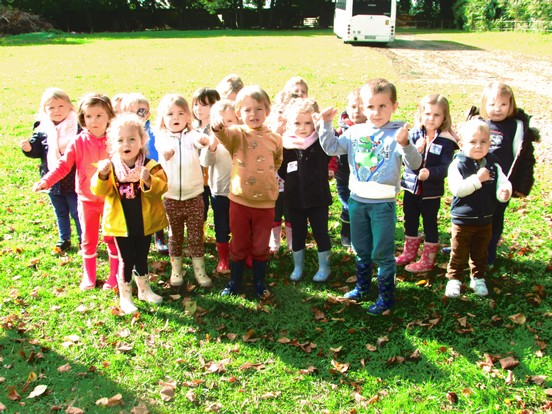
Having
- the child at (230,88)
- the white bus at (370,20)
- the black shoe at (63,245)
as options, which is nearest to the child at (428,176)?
the child at (230,88)

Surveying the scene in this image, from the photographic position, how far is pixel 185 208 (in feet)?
17.5

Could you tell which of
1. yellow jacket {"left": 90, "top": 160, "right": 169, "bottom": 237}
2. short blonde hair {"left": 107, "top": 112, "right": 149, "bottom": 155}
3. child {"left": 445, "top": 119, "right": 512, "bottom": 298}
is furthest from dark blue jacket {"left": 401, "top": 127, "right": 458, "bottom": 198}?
short blonde hair {"left": 107, "top": 112, "right": 149, "bottom": 155}

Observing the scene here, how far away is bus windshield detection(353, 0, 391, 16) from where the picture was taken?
28172mm

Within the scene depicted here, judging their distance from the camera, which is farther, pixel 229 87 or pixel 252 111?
pixel 229 87

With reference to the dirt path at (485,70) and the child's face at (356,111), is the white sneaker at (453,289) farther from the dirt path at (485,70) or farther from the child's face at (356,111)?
the dirt path at (485,70)

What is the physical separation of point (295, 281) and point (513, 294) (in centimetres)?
216

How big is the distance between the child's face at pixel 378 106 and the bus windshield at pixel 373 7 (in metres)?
25.7

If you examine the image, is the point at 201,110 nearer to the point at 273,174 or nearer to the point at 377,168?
the point at 273,174

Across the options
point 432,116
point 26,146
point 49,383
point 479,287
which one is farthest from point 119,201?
point 479,287

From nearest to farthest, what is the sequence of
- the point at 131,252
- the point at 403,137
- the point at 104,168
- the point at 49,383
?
the point at 49,383 < the point at 403,137 < the point at 104,168 < the point at 131,252

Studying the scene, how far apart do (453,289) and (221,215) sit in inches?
96.5

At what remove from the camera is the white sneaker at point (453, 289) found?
5.19 m

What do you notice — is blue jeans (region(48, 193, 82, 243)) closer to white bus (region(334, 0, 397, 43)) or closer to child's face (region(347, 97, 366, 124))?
child's face (region(347, 97, 366, 124))

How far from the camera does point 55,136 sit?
5.77 m
